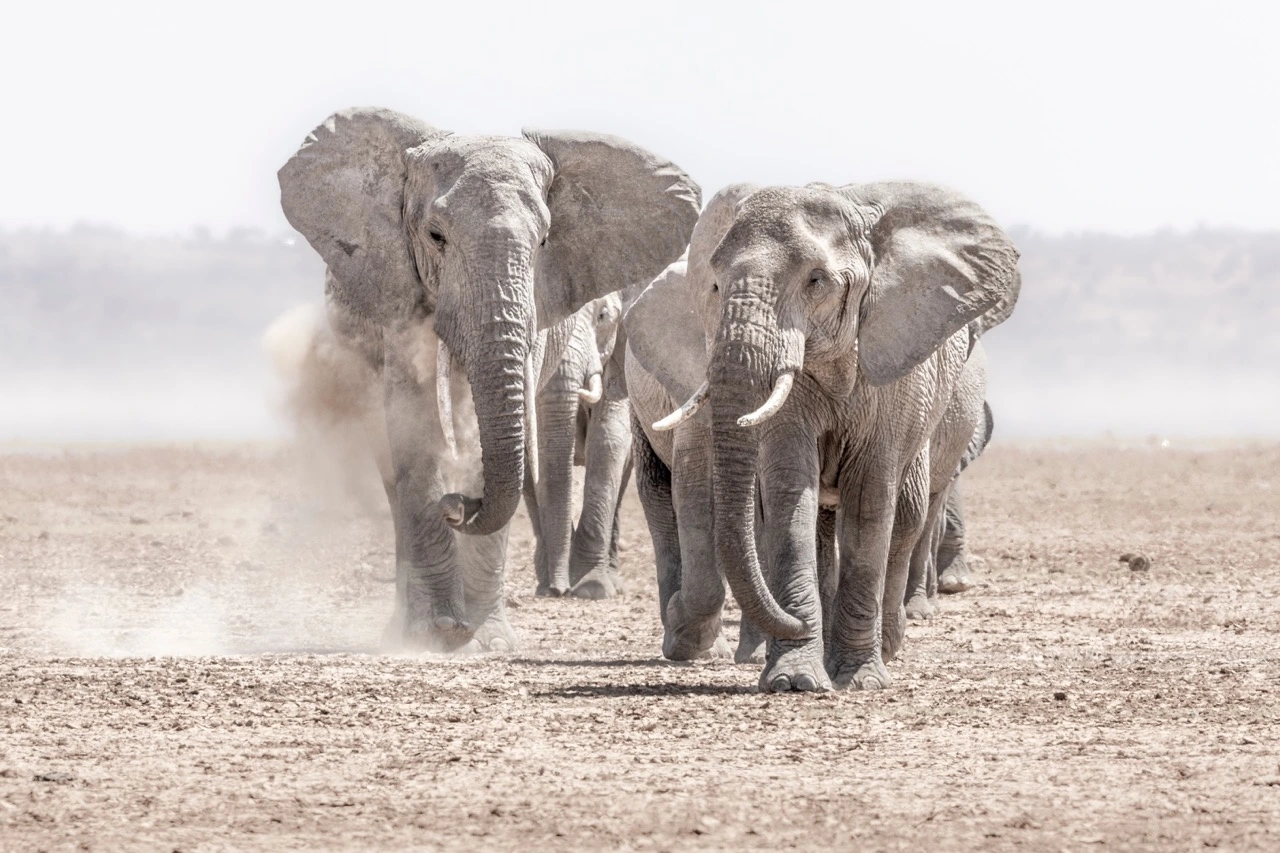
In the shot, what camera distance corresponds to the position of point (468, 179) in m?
11.1

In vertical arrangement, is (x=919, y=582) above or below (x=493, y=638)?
below

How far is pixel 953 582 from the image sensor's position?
17125 millimetres

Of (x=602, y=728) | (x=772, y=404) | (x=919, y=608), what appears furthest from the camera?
(x=919, y=608)

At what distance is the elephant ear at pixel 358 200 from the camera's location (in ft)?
38.2

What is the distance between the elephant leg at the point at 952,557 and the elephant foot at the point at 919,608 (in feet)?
6.33

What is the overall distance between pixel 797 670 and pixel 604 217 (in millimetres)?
3325

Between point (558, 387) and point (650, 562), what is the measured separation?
3.79 metres

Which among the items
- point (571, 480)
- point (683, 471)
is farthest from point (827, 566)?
point (571, 480)

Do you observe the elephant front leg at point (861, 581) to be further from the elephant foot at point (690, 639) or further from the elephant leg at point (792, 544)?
the elephant foot at point (690, 639)

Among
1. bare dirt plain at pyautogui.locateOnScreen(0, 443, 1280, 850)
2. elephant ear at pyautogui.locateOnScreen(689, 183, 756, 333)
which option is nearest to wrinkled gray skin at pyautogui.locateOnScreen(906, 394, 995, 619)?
bare dirt plain at pyautogui.locateOnScreen(0, 443, 1280, 850)

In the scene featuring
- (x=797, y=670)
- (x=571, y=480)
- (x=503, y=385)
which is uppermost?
(x=503, y=385)

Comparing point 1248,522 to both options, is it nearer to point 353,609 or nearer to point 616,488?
point 616,488

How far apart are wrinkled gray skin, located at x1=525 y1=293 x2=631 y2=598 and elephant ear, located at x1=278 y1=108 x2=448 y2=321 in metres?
4.09

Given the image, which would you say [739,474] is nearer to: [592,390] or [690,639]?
[690,639]
